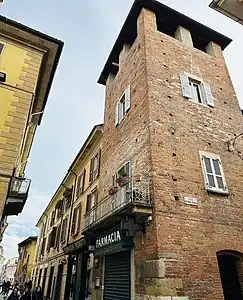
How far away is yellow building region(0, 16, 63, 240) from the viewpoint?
8.62 m

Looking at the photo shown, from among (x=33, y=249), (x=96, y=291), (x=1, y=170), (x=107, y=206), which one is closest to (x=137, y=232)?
(x=107, y=206)

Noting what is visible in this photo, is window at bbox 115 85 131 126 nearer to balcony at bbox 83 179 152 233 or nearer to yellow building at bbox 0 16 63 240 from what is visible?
yellow building at bbox 0 16 63 240

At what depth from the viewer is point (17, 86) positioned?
9.92 metres

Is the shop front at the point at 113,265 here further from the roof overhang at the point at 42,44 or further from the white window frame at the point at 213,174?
the roof overhang at the point at 42,44

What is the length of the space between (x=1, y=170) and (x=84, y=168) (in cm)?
1033

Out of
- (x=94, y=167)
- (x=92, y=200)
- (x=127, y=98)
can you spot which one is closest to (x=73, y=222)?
(x=92, y=200)

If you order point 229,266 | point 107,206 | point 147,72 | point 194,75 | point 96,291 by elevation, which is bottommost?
point 96,291

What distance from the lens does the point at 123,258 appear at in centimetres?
842

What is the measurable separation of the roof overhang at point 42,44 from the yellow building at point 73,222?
14.2 feet

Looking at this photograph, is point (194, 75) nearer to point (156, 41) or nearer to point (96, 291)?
point (156, 41)

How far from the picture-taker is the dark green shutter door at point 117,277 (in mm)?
7801

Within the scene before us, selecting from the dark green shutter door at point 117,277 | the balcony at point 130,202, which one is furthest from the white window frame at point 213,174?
the dark green shutter door at point 117,277

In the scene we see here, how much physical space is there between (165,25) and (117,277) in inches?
515

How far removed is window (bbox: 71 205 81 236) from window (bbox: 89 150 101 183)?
2713 mm
